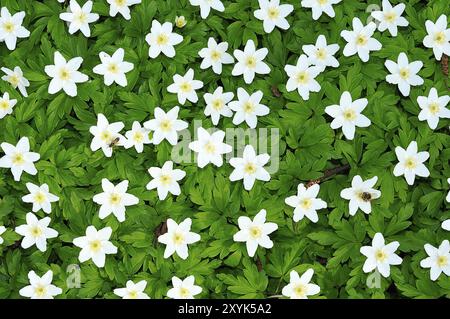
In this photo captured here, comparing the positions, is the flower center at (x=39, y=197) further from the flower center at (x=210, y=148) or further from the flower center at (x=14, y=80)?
the flower center at (x=210, y=148)

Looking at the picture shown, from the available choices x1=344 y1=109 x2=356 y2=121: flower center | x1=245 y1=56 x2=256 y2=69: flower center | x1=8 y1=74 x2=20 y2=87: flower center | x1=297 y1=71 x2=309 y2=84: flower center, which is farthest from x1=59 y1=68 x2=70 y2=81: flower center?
x1=344 y1=109 x2=356 y2=121: flower center

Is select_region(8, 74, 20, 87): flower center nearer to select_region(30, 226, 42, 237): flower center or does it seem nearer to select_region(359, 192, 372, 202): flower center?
select_region(30, 226, 42, 237): flower center

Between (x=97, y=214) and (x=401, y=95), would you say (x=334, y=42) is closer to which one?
(x=401, y=95)

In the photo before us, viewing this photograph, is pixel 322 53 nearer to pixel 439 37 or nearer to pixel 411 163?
pixel 439 37

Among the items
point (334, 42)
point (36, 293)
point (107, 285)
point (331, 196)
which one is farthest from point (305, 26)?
point (36, 293)

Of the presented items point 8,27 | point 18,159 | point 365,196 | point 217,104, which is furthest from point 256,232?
point 8,27

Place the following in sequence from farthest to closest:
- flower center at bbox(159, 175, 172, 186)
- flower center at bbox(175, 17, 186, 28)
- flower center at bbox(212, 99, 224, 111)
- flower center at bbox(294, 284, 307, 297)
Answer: flower center at bbox(175, 17, 186, 28) → flower center at bbox(212, 99, 224, 111) → flower center at bbox(159, 175, 172, 186) → flower center at bbox(294, 284, 307, 297)
